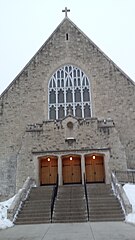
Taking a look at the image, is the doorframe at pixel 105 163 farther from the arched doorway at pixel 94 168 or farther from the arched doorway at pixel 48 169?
the arched doorway at pixel 48 169

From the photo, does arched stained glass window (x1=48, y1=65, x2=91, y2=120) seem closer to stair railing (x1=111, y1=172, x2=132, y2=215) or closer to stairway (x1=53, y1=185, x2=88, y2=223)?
stairway (x1=53, y1=185, x2=88, y2=223)

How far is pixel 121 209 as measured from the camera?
1279 centimetres

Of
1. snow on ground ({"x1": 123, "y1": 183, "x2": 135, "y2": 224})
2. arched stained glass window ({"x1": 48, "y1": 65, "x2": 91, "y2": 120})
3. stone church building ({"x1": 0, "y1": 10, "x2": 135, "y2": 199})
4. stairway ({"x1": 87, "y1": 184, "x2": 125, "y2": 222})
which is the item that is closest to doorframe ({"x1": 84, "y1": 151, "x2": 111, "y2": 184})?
stone church building ({"x1": 0, "y1": 10, "x2": 135, "y2": 199})

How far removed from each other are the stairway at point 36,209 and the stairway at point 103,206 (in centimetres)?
205

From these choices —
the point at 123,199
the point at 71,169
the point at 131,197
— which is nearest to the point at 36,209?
the point at 123,199

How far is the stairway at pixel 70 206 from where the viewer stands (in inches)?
481

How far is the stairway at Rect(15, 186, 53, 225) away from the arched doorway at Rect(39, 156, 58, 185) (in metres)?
3.75

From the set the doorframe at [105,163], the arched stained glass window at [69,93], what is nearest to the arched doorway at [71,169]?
the doorframe at [105,163]

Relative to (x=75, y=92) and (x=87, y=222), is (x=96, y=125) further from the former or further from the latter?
(x=87, y=222)

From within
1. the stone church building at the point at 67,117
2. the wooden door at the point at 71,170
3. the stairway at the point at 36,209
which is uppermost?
the stone church building at the point at 67,117

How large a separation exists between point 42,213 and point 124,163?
7.77 metres

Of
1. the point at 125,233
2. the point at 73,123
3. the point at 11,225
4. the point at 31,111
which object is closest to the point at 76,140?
the point at 73,123

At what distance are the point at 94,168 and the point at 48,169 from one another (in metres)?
3.31

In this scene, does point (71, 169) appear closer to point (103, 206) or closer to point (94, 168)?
point (94, 168)
